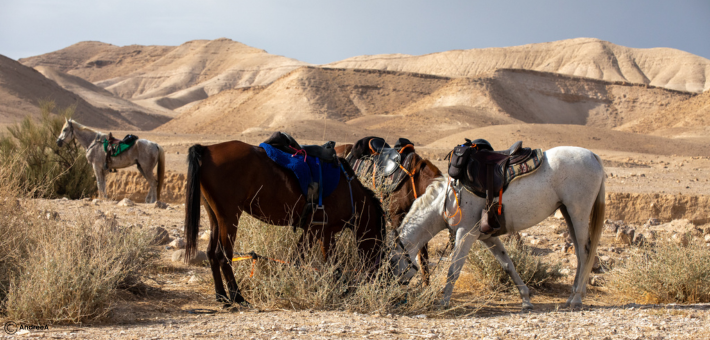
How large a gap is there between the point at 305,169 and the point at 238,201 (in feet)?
2.11

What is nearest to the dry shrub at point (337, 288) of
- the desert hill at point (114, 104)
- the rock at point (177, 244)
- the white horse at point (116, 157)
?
the rock at point (177, 244)

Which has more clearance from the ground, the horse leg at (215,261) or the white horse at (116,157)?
the white horse at (116,157)

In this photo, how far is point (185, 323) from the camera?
391 centimetres

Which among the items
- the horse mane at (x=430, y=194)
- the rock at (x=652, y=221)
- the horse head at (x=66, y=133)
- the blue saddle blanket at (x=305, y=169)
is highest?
the horse head at (x=66, y=133)

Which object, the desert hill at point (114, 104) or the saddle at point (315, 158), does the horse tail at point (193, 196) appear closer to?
the saddle at point (315, 158)

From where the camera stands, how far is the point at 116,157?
A: 12.1 meters

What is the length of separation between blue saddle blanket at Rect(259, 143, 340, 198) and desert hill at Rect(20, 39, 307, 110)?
90922 mm

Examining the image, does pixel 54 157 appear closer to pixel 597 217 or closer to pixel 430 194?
pixel 430 194

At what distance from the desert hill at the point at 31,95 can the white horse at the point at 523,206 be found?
1900 inches

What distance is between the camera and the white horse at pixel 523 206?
461 centimetres

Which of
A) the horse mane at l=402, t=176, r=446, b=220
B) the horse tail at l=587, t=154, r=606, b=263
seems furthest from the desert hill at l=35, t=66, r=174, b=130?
Answer: the horse tail at l=587, t=154, r=606, b=263

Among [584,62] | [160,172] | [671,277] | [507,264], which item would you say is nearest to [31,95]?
[160,172]

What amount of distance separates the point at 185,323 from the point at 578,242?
3442mm

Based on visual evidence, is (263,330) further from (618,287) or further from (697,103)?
(697,103)
